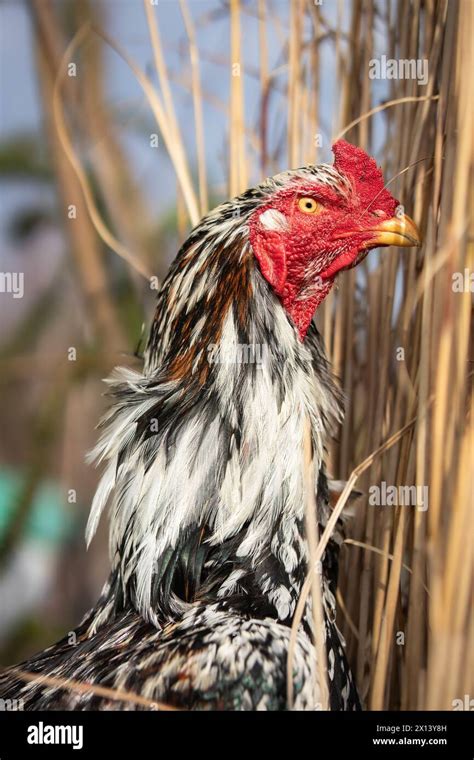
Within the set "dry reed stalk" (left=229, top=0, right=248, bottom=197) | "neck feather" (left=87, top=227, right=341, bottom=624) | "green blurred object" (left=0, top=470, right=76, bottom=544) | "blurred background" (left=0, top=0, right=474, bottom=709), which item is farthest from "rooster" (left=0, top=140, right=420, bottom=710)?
"green blurred object" (left=0, top=470, right=76, bottom=544)

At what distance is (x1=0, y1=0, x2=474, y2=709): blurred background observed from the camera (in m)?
1.72

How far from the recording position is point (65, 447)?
2.59m

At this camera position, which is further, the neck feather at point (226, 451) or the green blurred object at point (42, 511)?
the green blurred object at point (42, 511)

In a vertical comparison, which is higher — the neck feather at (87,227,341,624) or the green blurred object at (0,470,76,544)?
the neck feather at (87,227,341,624)

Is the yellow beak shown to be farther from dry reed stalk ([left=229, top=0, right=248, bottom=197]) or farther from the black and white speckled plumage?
dry reed stalk ([left=229, top=0, right=248, bottom=197])

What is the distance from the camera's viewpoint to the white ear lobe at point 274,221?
155 cm

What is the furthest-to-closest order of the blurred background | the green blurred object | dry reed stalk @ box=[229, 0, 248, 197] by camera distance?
the green blurred object < dry reed stalk @ box=[229, 0, 248, 197] < the blurred background

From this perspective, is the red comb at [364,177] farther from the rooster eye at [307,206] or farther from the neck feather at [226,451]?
the neck feather at [226,451]

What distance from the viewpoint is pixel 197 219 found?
207cm

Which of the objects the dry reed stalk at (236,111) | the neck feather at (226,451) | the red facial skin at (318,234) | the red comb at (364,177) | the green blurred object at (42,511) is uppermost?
the dry reed stalk at (236,111)

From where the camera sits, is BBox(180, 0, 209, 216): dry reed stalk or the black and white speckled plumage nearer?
the black and white speckled plumage

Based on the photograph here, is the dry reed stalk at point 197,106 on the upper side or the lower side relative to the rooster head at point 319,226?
upper

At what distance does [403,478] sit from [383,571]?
25cm

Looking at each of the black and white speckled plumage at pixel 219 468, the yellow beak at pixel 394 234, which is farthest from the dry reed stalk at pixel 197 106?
the yellow beak at pixel 394 234
